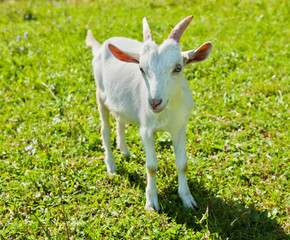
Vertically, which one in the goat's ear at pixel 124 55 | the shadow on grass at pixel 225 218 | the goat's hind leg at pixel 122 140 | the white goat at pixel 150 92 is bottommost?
the shadow on grass at pixel 225 218

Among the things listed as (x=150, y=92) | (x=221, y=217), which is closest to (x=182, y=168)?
(x=221, y=217)

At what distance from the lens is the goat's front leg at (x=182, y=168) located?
442 centimetres

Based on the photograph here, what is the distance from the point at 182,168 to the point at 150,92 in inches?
51.8

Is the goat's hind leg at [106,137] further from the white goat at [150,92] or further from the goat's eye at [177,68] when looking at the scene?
the goat's eye at [177,68]

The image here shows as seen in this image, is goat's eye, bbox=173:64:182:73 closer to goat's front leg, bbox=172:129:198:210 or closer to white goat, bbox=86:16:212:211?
white goat, bbox=86:16:212:211

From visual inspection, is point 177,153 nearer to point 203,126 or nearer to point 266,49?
point 203,126

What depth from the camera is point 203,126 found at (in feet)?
19.4

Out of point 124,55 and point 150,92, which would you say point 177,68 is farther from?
point 124,55

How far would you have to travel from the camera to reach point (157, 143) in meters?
5.68

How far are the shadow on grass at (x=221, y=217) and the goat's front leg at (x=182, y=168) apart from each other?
0.10 m

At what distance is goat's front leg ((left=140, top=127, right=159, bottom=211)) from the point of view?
4.28 meters

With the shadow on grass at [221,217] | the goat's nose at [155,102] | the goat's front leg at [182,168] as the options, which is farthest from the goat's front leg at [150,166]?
the goat's nose at [155,102]

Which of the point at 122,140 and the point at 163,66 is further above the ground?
the point at 163,66

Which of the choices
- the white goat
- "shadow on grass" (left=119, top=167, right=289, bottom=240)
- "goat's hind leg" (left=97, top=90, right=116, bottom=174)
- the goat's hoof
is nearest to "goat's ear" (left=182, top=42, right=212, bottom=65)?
the white goat
